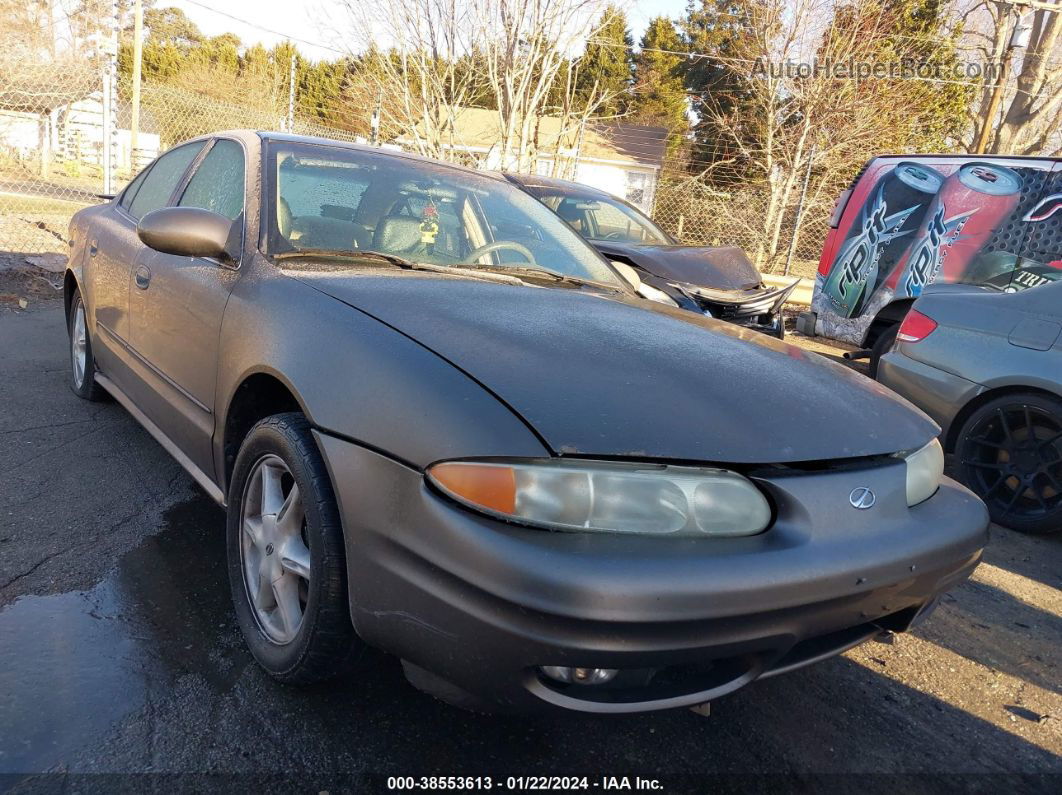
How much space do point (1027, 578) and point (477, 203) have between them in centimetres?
290

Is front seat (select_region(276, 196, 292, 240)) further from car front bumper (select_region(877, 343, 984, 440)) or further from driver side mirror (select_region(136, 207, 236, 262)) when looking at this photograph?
car front bumper (select_region(877, 343, 984, 440))

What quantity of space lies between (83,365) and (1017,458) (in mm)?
5059

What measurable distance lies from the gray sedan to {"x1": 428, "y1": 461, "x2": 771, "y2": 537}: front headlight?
299 centimetres

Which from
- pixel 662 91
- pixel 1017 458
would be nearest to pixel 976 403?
pixel 1017 458

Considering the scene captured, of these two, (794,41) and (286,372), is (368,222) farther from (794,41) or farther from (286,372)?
(794,41)

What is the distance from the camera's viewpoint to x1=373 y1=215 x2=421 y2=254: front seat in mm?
2799

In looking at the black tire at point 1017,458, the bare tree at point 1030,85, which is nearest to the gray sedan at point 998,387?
the black tire at point 1017,458

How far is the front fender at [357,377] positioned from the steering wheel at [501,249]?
825mm

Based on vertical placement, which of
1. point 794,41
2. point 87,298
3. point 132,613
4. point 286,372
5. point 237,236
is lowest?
point 132,613

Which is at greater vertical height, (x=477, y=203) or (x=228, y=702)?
(x=477, y=203)

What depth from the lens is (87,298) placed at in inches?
158

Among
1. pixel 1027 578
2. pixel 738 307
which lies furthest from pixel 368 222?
pixel 738 307

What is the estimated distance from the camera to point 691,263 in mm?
6742

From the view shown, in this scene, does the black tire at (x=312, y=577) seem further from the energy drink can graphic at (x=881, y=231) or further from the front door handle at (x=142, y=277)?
the energy drink can graphic at (x=881, y=231)
